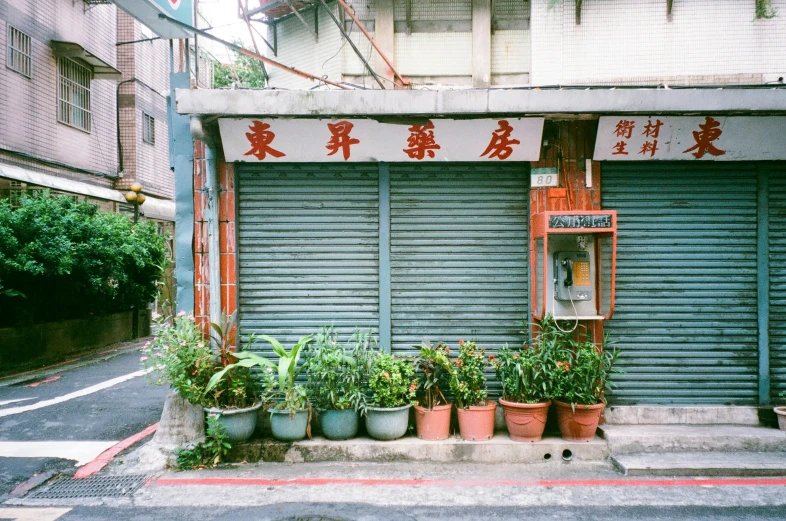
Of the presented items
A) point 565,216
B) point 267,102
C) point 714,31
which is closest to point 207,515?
point 267,102

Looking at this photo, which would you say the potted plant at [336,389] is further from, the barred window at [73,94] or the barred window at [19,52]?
the barred window at [73,94]

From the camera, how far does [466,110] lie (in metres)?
5.86

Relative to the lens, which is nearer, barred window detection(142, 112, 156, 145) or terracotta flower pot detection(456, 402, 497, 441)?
terracotta flower pot detection(456, 402, 497, 441)

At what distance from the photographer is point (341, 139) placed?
247 inches

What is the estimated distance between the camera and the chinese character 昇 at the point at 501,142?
6.23 m

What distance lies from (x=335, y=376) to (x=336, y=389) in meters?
0.14

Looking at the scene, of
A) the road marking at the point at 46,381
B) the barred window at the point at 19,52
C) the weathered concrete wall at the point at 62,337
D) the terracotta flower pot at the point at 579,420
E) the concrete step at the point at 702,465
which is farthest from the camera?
the barred window at the point at 19,52

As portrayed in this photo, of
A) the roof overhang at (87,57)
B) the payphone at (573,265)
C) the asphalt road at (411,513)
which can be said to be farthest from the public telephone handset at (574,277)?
the roof overhang at (87,57)

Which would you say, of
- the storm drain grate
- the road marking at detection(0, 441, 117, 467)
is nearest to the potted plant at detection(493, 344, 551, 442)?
the storm drain grate

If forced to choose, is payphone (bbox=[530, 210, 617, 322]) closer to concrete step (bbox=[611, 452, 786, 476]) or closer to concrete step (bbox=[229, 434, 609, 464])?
concrete step (bbox=[229, 434, 609, 464])

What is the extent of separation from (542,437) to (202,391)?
3835 millimetres

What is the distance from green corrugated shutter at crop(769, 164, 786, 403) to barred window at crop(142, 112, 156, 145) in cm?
1996

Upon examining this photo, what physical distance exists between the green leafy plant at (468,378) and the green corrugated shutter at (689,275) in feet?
5.89

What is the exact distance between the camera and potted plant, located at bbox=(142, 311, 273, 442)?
223 inches
